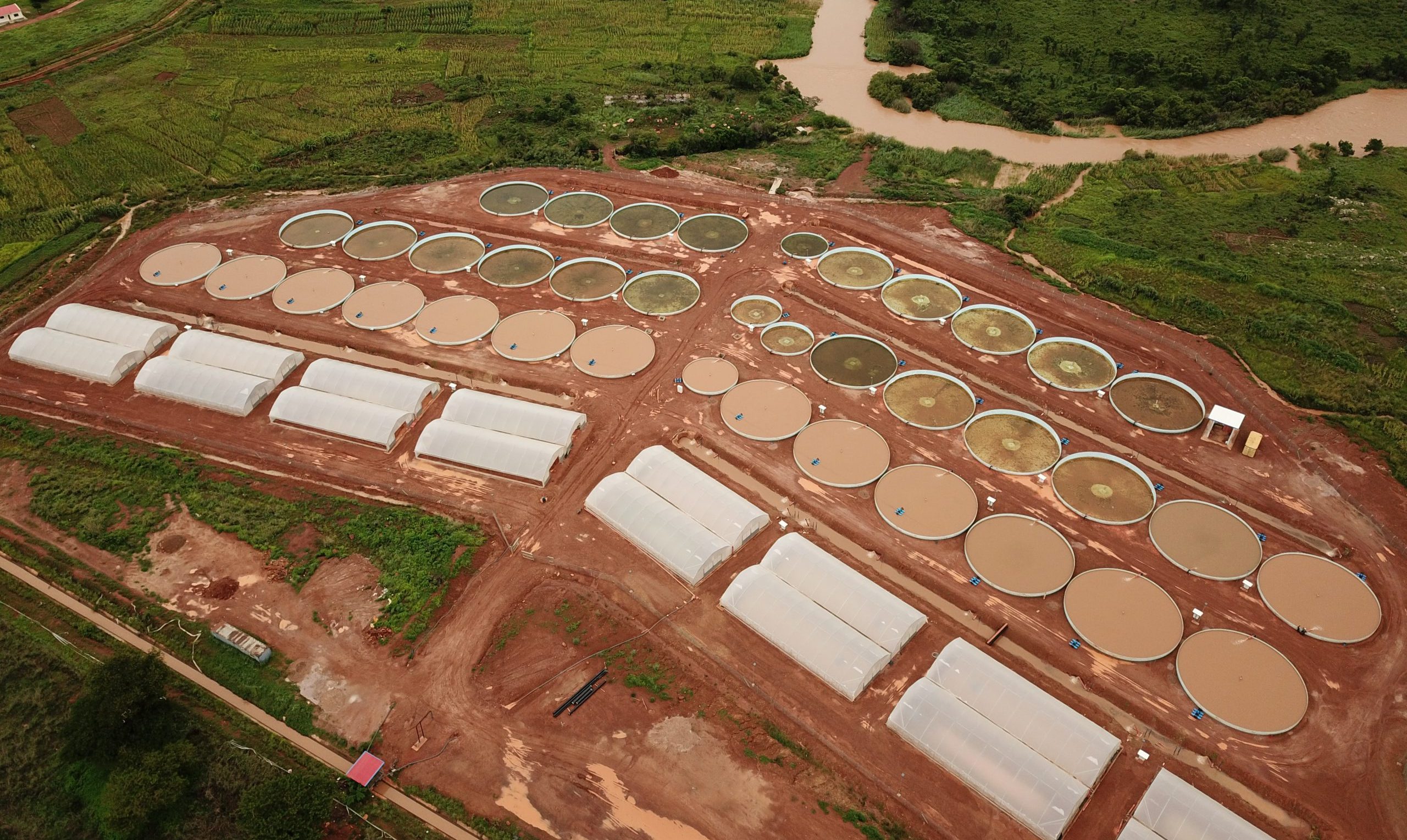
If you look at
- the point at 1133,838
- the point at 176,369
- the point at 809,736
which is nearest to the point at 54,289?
the point at 176,369

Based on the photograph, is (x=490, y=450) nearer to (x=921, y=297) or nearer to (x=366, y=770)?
(x=366, y=770)

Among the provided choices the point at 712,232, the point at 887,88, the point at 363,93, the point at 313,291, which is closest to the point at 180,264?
the point at 313,291

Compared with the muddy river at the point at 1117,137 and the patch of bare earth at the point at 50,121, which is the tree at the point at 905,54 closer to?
the muddy river at the point at 1117,137

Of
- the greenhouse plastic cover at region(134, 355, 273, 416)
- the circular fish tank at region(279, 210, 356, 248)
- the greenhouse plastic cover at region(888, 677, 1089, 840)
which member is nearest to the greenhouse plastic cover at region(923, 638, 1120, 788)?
the greenhouse plastic cover at region(888, 677, 1089, 840)

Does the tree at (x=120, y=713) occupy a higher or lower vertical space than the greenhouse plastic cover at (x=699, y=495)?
lower

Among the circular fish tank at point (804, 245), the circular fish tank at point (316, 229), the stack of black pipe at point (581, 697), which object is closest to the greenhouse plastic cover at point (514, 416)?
the stack of black pipe at point (581, 697)

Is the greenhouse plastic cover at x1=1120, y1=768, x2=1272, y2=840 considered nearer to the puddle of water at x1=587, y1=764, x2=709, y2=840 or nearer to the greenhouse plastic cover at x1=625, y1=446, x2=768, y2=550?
the puddle of water at x1=587, y1=764, x2=709, y2=840

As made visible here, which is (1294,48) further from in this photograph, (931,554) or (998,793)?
(998,793)
